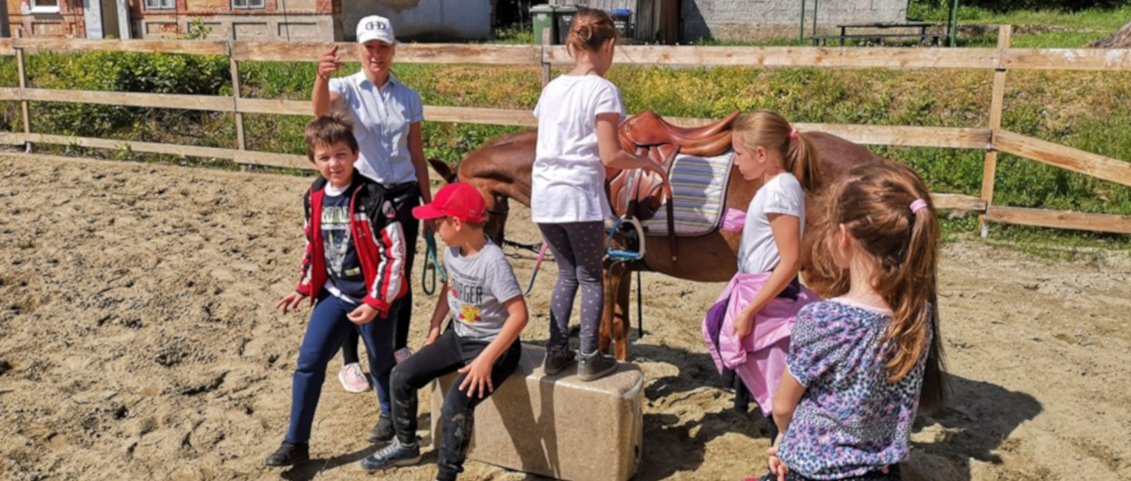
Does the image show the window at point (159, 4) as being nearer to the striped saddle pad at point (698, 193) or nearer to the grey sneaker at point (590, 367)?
the striped saddle pad at point (698, 193)

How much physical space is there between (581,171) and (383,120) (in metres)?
1.07

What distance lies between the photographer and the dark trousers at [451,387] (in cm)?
339

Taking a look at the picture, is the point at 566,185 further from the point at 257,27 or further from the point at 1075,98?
the point at 257,27

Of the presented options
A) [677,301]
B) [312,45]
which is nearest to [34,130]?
[312,45]

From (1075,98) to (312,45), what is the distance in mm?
8267

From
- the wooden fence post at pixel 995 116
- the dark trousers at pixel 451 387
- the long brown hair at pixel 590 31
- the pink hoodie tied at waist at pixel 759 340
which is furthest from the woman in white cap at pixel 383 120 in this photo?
the wooden fence post at pixel 995 116

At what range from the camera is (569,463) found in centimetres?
361

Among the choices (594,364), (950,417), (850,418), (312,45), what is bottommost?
(950,417)

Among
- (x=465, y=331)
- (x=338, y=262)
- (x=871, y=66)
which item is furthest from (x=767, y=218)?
(x=871, y=66)

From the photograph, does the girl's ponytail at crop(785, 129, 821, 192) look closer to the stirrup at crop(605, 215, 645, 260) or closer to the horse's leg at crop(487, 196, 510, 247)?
the stirrup at crop(605, 215, 645, 260)

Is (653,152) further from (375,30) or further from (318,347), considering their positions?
(318,347)

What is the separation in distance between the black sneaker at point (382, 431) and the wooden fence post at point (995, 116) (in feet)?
17.0

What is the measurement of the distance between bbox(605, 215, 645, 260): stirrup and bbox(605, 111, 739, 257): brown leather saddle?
53 millimetres

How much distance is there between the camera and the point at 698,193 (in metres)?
4.11
